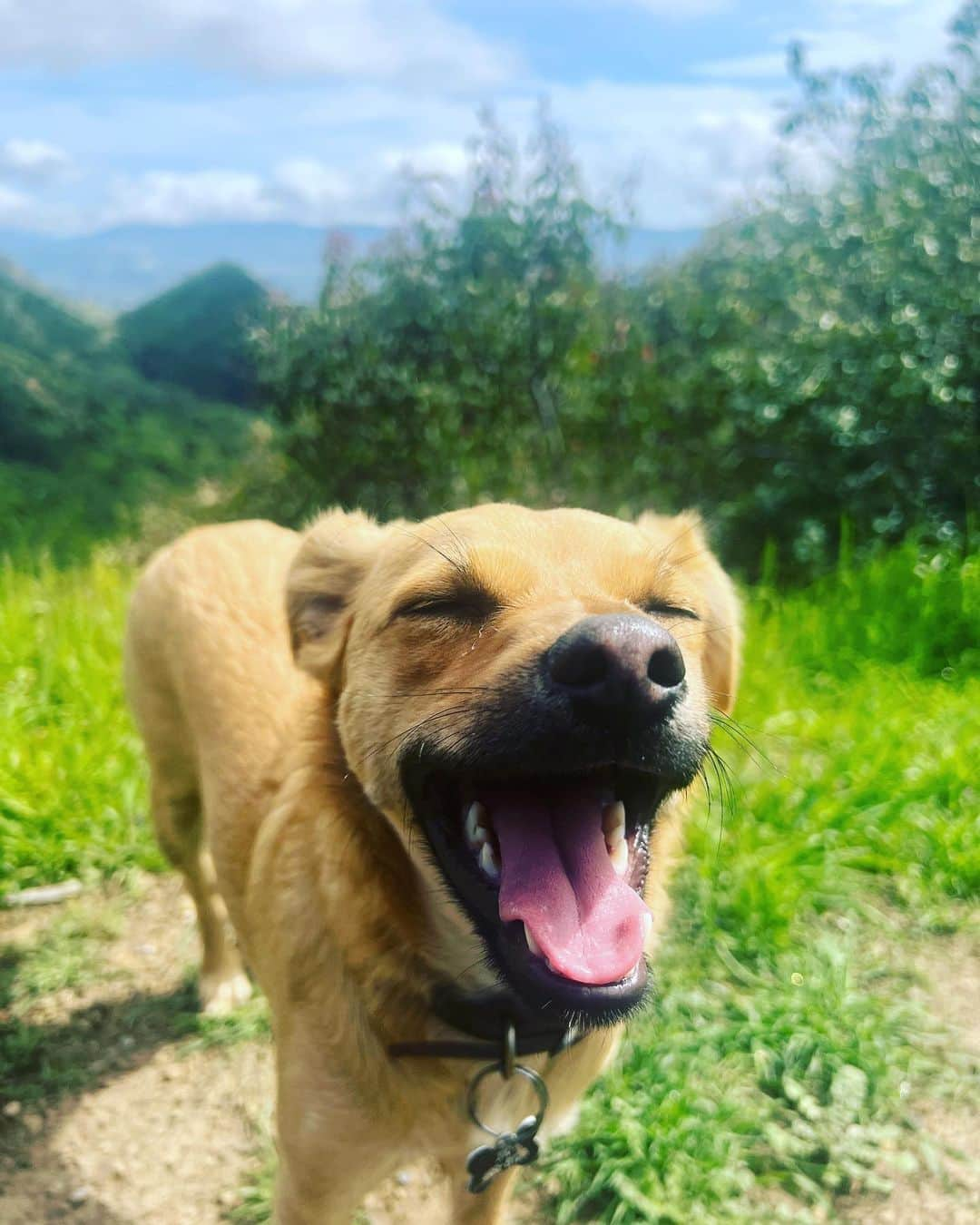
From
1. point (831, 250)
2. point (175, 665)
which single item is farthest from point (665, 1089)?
point (831, 250)

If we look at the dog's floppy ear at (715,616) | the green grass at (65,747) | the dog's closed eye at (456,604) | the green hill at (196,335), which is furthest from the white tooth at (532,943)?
the green hill at (196,335)

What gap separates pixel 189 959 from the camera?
351cm

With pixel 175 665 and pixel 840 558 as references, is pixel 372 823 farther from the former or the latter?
pixel 840 558

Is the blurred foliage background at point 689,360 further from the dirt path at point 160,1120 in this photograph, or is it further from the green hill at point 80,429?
the dirt path at point 160,1120

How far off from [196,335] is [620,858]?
831cm

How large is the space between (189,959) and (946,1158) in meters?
2.47

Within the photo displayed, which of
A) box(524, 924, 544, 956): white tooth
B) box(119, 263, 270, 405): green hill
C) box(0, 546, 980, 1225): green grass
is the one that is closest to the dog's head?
box(524, 924, 544, 956): white tooth

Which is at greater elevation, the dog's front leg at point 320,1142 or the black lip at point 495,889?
the black lip at point 495,889

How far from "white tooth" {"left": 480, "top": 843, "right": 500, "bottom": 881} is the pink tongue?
0.02 metres

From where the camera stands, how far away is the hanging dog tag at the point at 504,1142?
201cm

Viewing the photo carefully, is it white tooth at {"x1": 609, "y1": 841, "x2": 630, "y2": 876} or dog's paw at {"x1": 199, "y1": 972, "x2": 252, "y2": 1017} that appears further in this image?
dog's paw at {"x1": 199, "y1": 972, "x2": 252, "y2": 1017}

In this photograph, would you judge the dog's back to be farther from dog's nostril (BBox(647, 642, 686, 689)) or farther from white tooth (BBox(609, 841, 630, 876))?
dog's nostril (BBox(647, 642, 686, 689))

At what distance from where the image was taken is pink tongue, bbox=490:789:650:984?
173 centimetres

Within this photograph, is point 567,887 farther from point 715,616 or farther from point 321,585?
point 321,585
